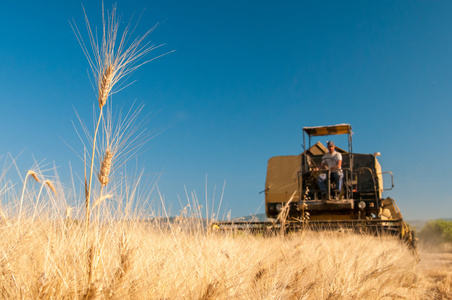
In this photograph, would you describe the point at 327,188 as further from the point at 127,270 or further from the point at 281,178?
the point at 127,270

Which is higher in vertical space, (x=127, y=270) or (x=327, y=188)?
(x=327, y=188)

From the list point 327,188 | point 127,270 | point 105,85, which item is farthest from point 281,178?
point 127,270

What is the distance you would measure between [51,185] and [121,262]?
1305mm

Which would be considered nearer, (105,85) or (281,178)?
(105,85)

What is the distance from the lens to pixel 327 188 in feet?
31.4

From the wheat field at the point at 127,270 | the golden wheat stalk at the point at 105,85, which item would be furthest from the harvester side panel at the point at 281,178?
the golden wheat stalk at the point at 105,85

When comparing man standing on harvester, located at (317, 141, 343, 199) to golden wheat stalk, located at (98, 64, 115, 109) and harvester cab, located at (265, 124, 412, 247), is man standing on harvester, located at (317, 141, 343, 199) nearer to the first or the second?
harvester cab, located at (265, 124, 412, 247)

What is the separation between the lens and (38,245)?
86.6 inches

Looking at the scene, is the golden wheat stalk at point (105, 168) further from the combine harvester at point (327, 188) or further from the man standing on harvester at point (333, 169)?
the man standing on harvester at point (333, 169)

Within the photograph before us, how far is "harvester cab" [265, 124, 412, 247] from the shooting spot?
31.4 feet

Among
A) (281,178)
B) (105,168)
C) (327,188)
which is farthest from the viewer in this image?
(281,178)

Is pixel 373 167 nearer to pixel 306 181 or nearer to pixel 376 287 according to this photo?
pixel 306 181

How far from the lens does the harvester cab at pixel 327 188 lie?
31.4 feet

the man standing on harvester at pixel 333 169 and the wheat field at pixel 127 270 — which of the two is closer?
the wheat field at pixel 127 270
